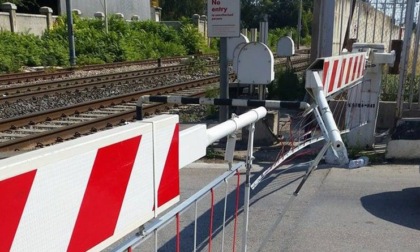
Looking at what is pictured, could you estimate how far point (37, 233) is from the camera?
4.07ft

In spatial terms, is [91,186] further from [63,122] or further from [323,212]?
[63,122]

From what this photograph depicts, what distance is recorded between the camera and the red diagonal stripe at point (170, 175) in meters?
1.82

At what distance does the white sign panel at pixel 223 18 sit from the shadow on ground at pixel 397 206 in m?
3.78

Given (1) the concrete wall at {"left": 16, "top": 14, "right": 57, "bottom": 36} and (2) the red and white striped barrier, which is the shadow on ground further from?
(1) the concrete wall at {"left": 16, "top": 14, "right": 57, "bottom": 36}

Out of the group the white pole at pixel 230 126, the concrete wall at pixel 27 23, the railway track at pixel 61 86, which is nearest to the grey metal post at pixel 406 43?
the white pole at pixel 230 126

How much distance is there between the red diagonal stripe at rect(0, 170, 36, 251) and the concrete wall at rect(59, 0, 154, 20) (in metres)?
40.5

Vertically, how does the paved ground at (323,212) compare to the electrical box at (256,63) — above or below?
below

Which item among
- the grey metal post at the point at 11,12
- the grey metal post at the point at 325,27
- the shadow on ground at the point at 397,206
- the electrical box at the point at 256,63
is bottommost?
the shadow on ground at the point at 397,206

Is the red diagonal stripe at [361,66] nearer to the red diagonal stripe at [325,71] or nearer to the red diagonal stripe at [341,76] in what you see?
the red diagonal stripe at [341,76]

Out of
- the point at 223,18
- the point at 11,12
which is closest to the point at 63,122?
the point at 223,18

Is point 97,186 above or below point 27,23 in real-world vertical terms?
below

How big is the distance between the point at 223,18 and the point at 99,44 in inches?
891

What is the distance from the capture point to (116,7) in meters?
46.5

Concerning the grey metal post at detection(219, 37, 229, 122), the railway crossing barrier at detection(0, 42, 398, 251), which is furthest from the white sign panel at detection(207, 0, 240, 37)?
the railway crossing barrier at detection(0, 42, 398, 251)
